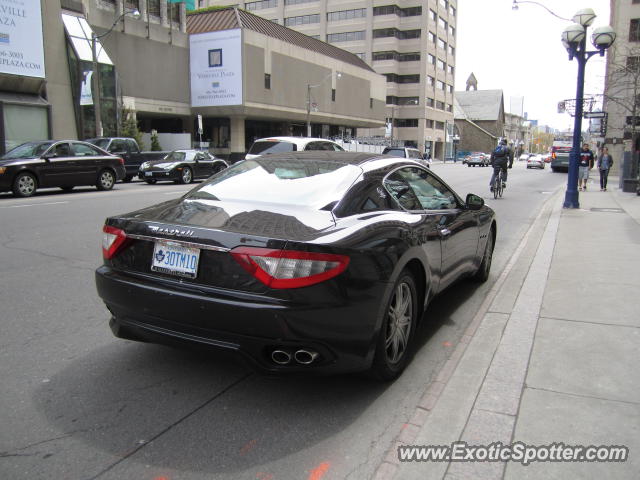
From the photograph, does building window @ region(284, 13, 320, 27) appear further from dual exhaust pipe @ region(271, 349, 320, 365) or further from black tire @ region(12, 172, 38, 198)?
dual exhaust pipe @ region(271, 349, 320, 365)

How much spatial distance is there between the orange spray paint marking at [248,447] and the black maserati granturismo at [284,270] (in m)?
0.41

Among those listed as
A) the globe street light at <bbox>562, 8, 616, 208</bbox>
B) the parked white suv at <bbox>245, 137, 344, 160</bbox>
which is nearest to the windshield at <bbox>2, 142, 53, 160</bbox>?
the parked white suv at <bbox>245, 137, 344, 160</bbox>

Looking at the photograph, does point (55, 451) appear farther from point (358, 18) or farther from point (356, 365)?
point (358, 18)

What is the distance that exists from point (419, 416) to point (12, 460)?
7.17ft

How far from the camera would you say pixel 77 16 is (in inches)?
1204

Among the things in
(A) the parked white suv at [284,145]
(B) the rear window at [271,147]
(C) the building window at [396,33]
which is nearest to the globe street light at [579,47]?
(A) the parked white suv at [284,145]

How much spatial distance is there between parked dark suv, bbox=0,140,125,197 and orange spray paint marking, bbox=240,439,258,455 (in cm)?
1457

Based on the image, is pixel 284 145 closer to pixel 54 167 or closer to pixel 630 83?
pixel 54 167

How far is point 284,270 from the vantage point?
296 cm

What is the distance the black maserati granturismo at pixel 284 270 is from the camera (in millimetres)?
2982

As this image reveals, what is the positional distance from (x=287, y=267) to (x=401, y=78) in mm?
85804

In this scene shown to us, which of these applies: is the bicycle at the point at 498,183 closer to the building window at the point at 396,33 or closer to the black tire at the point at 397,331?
the black tire at the point at 397,331

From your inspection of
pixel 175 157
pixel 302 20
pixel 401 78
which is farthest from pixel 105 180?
pixel 302 20

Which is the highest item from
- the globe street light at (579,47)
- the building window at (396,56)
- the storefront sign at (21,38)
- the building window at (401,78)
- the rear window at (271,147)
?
the building window at (396,56)
